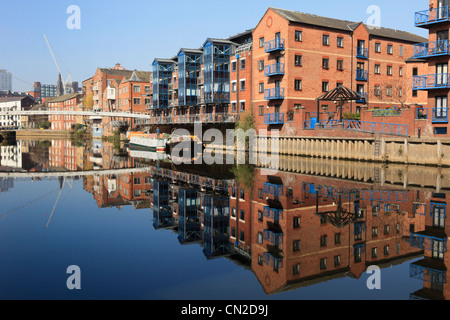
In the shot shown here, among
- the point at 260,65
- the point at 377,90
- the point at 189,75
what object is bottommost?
the point at 377,90

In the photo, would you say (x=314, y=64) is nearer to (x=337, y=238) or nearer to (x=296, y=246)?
(x=337, y=238)

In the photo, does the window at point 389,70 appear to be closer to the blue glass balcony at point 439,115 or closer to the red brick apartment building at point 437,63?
the red brick apartment building at point 437,63

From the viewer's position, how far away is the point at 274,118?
42.7m

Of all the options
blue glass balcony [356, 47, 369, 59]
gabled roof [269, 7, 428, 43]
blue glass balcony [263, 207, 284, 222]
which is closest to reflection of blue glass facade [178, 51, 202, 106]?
gabled roof [269, 7, 428, 43]

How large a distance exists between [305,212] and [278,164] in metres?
18.0

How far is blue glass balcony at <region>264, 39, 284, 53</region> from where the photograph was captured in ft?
139

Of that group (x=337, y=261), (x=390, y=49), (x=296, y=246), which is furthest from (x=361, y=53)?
(x=337, y=261)

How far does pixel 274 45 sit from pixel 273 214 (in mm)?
30563

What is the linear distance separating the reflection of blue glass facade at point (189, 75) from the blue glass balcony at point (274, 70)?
18638mm

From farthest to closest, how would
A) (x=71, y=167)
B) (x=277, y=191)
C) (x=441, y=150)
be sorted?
1. (x=71, y=167)
2. (x=441, y=150)
3. (x=277, y=191)

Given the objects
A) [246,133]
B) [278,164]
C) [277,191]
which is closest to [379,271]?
[277,191]

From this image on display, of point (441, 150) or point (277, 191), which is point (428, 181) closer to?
point (441, 150)
